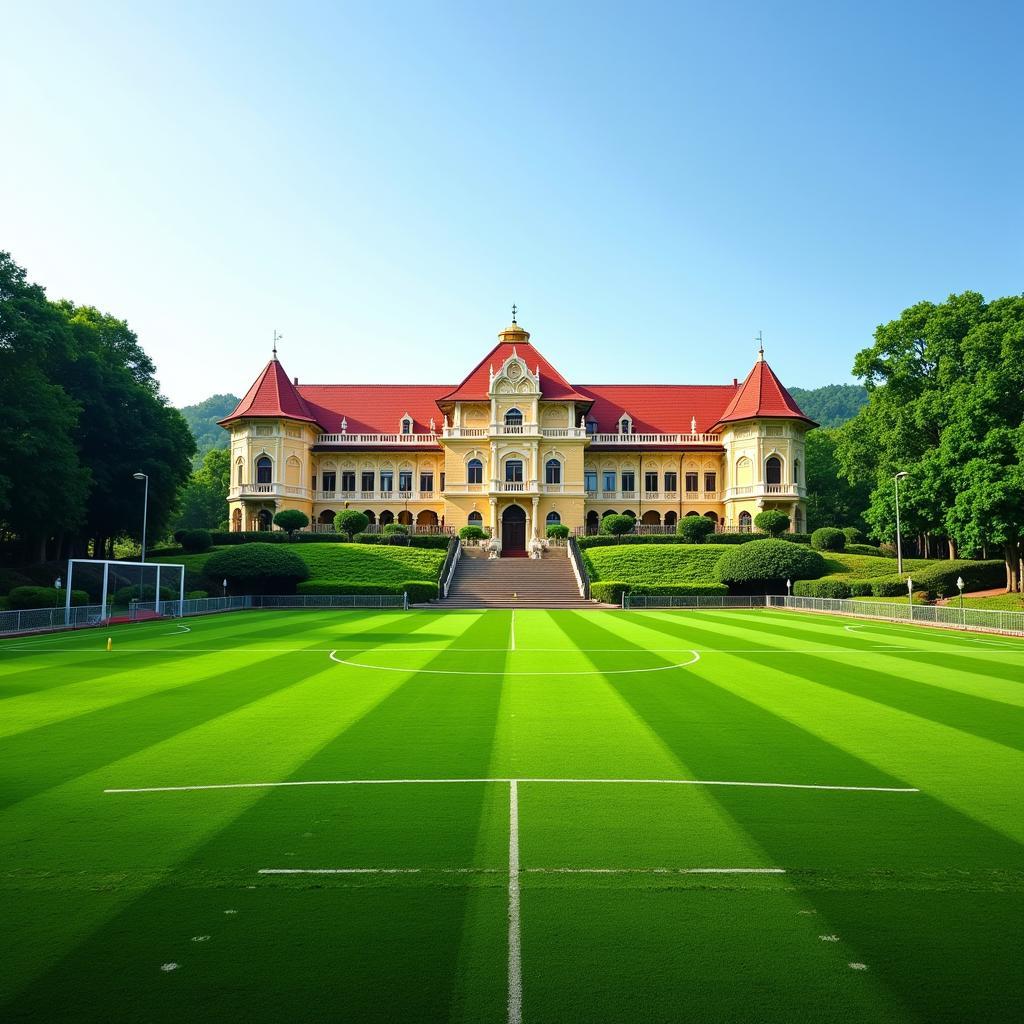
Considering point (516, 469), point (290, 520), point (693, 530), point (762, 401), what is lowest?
point (693, 530)

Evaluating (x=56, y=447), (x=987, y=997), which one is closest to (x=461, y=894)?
(x=987, y=997)

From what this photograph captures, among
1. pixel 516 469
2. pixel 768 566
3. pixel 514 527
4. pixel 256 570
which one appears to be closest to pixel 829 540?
pixel 768 566

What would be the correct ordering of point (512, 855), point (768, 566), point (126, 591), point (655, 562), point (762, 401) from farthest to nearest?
point (762, 401) → point (655, 562) → point (768, 566) → point (126, 591) → point (512, 855)

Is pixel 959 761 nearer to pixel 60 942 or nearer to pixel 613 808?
pixel 613 808

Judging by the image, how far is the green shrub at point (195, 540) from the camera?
58.7 meters

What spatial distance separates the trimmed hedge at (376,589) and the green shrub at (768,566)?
17.8 m

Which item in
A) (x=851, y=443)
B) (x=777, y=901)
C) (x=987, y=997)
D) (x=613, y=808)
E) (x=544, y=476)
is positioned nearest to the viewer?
(x=987, y=997)

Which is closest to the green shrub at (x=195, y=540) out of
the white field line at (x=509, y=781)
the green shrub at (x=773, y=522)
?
the green shrub at (x=773, y=522)

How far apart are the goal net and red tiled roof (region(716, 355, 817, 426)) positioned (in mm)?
46658

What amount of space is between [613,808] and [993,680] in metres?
11.9

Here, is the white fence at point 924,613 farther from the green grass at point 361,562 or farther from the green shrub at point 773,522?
the green grass at point 361,562

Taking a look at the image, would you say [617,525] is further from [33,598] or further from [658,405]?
[33,598]

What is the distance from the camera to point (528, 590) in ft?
162

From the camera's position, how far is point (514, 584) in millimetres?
50969
